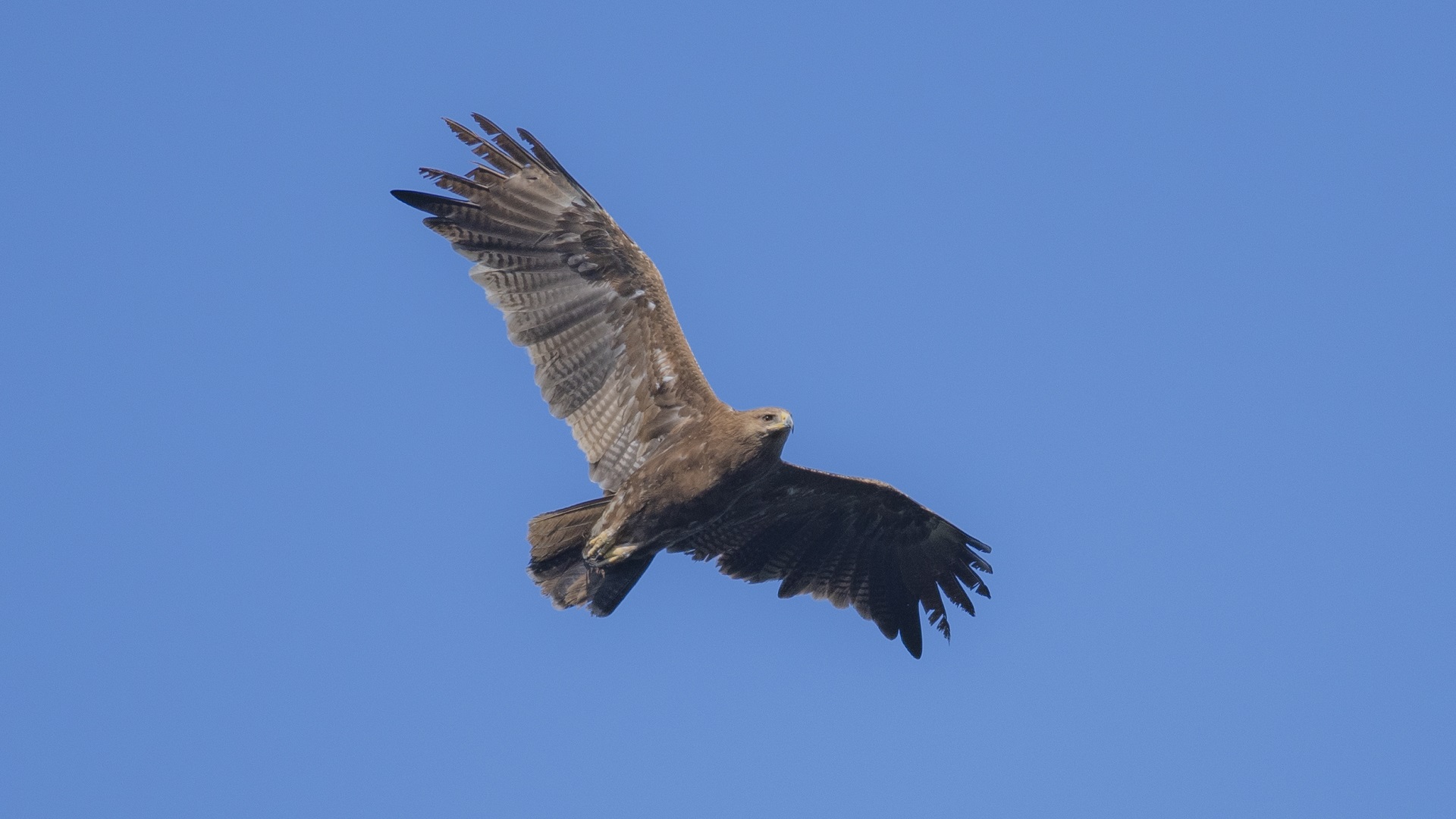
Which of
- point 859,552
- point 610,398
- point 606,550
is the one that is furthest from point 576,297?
point 859,552

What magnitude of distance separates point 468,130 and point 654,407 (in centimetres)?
276

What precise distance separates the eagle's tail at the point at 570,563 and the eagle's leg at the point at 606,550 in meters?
0.10

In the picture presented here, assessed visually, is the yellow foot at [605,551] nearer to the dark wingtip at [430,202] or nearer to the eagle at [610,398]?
the eagle at [610,398]

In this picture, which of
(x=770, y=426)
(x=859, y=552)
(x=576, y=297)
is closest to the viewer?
(x=770, y=426)

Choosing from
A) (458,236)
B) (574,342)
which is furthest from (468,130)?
(574,342)

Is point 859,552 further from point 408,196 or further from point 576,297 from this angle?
point 408,196

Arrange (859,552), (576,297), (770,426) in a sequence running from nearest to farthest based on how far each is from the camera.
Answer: (770,426)
(576,297)
(859,552)

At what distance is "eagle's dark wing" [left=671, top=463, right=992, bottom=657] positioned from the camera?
16.8 m

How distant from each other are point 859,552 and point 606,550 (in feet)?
8.65

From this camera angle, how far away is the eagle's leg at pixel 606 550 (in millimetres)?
15797

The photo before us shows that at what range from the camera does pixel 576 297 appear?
1648cm

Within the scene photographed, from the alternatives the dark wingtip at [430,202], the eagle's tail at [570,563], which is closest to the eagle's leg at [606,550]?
the eagle's tail at [570,563]

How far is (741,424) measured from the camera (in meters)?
15.4

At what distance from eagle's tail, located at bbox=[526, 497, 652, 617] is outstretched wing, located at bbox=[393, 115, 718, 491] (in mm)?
474
